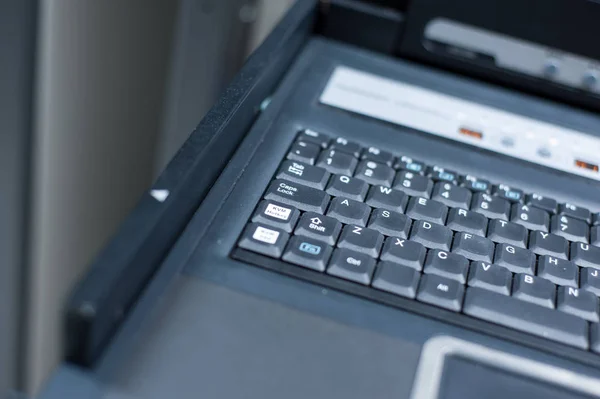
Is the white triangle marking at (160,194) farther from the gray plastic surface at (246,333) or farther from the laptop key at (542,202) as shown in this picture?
the laptop key at (542,202)

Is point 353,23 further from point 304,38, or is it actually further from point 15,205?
point 15,205

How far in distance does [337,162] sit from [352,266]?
0.08m

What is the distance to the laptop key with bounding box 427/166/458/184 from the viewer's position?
0.44m

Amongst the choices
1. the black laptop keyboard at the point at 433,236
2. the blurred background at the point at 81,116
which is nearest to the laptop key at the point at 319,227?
the black laptop keyboard at the point at 433,236

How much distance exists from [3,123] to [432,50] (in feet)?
1.09

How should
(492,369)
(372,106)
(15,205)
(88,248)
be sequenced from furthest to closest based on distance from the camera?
(88,248) → (15,205) → (372,106) → (492,369)

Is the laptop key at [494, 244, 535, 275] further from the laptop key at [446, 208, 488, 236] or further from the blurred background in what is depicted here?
the blurred background

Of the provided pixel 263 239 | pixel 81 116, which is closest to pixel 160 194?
pixel 263 239

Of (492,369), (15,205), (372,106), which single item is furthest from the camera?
(15,205)

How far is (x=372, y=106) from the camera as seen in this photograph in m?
0.49

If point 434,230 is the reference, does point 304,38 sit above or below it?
above

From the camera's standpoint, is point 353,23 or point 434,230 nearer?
point 434,230

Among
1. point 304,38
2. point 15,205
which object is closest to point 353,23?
point 304,38

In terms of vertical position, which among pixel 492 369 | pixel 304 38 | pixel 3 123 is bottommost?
pixel 492 369
